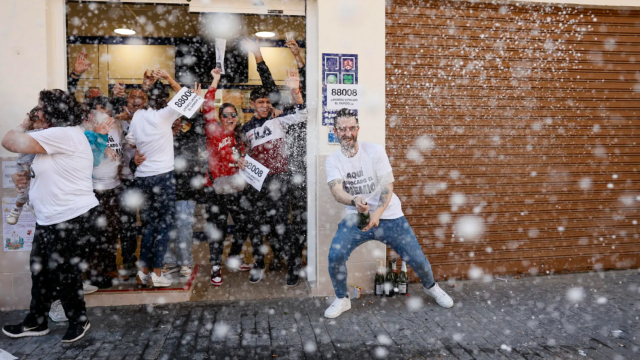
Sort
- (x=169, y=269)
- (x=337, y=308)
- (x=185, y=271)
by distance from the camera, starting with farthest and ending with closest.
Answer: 1. (x=169, y=269)
2. (x=185, y=271)
3. (x=337, y=308)

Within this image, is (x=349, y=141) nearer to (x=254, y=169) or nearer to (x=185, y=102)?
(x=254, y=169)

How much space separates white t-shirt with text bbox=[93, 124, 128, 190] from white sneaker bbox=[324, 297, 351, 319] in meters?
2.70

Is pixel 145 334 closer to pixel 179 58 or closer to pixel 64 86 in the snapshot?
pixel 64 86

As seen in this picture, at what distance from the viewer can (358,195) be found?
15.8 feet

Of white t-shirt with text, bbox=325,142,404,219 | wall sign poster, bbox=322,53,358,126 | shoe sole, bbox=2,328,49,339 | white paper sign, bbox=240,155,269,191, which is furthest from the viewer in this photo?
white paper sign, bbox=240,155,269,191

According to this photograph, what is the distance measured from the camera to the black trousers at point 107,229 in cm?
514

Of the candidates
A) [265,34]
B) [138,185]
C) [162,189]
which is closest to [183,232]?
[162,189]

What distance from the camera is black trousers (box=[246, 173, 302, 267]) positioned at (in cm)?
563

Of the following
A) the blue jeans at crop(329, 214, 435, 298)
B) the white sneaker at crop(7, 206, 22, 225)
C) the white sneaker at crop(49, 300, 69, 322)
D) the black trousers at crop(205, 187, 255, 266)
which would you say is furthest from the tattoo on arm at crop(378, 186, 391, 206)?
the white sneaker at crop(7, 206, 22, 225)

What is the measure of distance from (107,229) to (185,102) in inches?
66.1

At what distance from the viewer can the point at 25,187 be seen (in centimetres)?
454

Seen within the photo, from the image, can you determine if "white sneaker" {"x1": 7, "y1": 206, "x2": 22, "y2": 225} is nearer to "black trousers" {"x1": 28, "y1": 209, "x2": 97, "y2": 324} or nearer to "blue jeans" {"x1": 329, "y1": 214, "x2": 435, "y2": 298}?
"black trousers" {"x1": 28, "y1": 209, "x2": 97, "y2": 324}

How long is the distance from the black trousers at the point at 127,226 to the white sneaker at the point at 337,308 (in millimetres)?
2425

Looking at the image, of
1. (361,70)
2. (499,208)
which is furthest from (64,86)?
(499,208)
